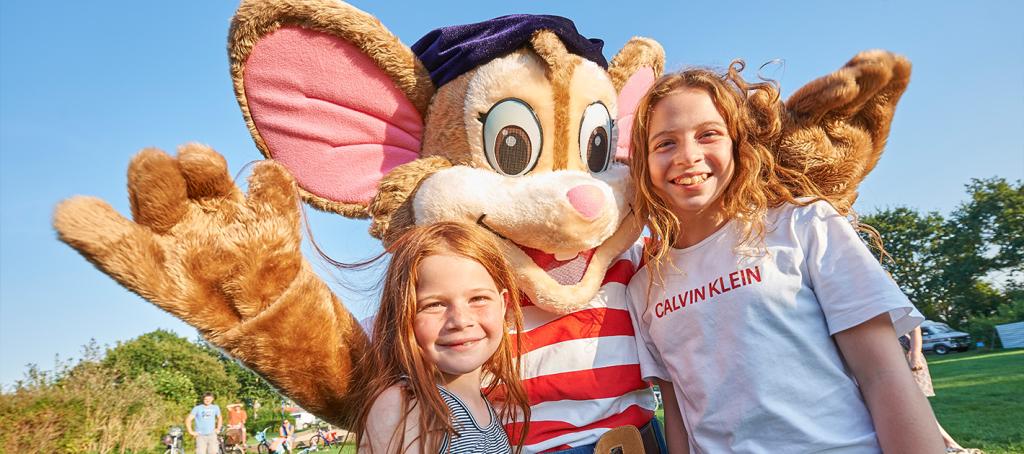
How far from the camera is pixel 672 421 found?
7.32 ft

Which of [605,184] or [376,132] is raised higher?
[376,132]

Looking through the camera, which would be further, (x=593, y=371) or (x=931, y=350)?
(x=931, y=350)

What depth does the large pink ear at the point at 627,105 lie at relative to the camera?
278 cm

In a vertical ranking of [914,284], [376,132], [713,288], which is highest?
[914,284]

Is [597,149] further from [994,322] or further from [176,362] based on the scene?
[176,362]

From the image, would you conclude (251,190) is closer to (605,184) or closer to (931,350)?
(605,184)

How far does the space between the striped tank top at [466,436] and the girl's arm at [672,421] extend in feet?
2.19

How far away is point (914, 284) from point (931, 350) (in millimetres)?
16561

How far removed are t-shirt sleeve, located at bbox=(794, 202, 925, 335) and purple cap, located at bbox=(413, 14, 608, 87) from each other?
1.19m

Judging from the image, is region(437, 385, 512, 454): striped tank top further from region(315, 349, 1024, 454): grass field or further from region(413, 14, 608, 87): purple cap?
region(315, 349, 1024, 454): grass field

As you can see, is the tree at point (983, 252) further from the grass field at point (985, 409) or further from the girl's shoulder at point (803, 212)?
the girl's shoulder at point (803, 212)

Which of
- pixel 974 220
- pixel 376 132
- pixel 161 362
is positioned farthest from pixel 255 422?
pixel 974 220

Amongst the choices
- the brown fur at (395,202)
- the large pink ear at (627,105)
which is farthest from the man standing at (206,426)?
the large pink ear at (627,105)

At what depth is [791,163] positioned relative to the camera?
212 cm
